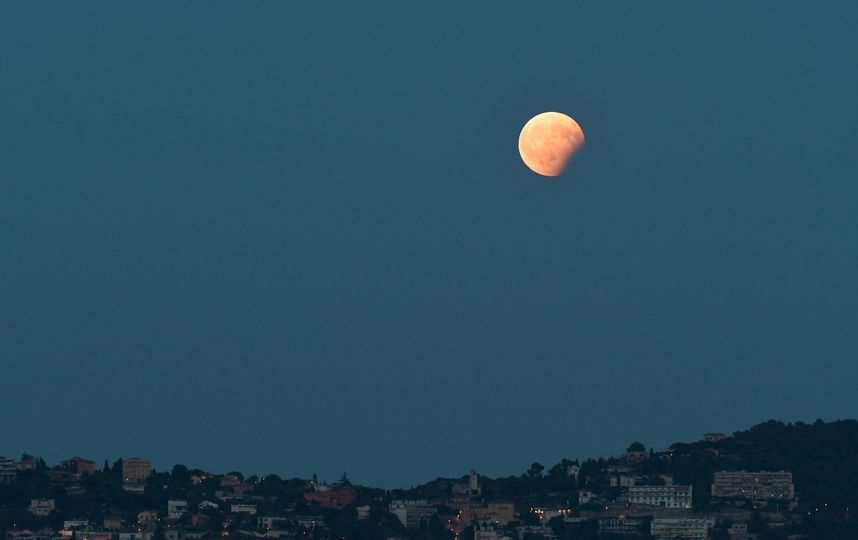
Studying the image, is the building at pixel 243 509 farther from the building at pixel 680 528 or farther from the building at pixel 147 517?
the building at pixel 680 528

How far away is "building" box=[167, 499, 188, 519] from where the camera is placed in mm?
114594

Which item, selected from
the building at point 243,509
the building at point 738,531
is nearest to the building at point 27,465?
the building at point 243,509

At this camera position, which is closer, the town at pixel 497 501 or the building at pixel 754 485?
the town at pixel 497 501

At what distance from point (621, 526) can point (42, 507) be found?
29153 mm

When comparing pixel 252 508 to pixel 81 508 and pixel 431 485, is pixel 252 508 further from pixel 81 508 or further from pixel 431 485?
pixel 431 485

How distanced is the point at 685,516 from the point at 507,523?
9.65 metres

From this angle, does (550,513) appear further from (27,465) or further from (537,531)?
(27,465)

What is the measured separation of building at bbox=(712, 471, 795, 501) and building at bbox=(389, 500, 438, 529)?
1777 centimetres

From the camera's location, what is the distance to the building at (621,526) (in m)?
117

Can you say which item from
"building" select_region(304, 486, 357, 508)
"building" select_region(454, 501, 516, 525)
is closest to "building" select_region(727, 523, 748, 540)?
"building" select_region(454, 501, 516, 525)

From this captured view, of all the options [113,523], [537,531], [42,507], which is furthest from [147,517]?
[537,531]

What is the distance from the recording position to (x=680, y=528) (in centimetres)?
11688

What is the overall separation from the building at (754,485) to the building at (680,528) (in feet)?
33.4

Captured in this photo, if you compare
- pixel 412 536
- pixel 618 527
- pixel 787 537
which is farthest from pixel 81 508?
pixel 787 537
